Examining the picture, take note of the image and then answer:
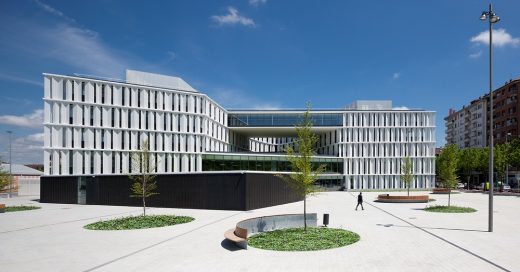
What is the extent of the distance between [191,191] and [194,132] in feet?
124

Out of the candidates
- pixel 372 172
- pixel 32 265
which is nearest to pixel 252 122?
pixel 372 172

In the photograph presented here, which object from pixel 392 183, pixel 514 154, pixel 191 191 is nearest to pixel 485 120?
pixel 392 183

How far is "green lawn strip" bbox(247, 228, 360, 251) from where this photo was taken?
13.4m

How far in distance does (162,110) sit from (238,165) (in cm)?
1767

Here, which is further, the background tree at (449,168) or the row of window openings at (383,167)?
the row of window openings at (383,167)

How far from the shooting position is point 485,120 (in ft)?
341

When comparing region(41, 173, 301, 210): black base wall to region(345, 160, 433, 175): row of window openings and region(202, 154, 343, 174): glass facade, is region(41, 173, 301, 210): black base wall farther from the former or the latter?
region(345, 160, 433, 175): row of window openings

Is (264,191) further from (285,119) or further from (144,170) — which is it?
(285,119)

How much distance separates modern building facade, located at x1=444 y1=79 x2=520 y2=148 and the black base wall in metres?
56.1

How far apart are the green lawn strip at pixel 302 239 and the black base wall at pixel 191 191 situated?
38.8 ft

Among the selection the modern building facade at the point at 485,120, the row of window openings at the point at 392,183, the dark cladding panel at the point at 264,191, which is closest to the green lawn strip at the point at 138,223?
the dark cladding panel at the point at 264,191

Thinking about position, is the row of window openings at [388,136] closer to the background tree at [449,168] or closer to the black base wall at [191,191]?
the black base wall at [191,191]

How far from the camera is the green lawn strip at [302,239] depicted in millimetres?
13398

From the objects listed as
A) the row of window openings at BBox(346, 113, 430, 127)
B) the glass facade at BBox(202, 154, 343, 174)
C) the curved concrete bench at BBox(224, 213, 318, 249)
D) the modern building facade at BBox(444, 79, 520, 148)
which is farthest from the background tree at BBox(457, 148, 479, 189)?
the curved concrete bench at BBox(224, 213, 318, 249)
